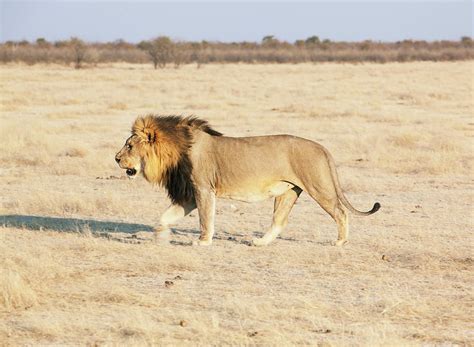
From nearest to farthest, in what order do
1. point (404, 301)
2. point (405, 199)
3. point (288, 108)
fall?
point (404, 301) → point (405, 199) → point (288, 108)

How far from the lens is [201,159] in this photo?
9.70m

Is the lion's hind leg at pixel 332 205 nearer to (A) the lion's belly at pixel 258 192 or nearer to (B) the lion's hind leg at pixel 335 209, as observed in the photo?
(B) the lion's hind leg at pixel 335 209

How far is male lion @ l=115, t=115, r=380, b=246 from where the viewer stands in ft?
31.5

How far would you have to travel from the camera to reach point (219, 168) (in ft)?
31.8

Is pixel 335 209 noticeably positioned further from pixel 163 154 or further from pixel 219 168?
pixel 163 154

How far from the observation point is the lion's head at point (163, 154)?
970 cm

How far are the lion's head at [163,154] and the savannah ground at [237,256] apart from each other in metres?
0.71

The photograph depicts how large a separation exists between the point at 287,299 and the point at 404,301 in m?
0.96

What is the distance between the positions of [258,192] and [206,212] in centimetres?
60

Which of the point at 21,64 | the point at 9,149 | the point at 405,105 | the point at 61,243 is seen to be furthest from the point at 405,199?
the point at 21,64

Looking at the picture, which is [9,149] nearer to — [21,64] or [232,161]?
[232,161]

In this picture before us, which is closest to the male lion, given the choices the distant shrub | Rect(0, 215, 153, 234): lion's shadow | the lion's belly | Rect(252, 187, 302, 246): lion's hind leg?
the lion's belly

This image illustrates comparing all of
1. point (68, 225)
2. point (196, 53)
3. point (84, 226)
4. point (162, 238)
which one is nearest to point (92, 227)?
point (84, 226)

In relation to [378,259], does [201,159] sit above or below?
above
